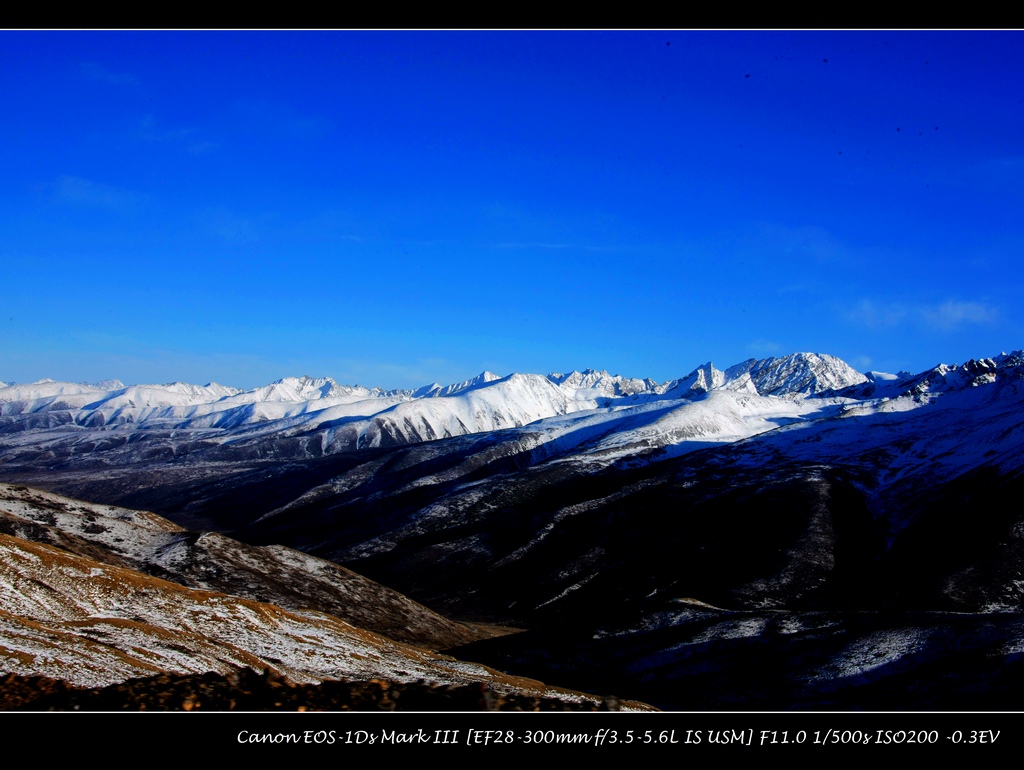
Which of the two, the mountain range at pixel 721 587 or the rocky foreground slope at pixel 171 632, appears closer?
the rocky foreground slope at pixel 171 632

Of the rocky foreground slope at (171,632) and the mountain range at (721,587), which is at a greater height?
the rocky foreground slope at (171,632)

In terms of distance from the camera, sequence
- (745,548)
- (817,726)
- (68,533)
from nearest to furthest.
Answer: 1. (817,726)
2. (68,533)
3. (745,548)

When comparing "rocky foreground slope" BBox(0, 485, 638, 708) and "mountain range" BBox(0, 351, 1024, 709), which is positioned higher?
"rocky foreground slope" BBox(0, 485, 638, 708)

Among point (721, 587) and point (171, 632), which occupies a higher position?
point (171, 632)

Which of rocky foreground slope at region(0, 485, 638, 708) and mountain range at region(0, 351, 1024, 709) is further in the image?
mountain range at region(0, 351, 1024, 709)

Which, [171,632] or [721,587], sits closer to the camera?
[171,632]
